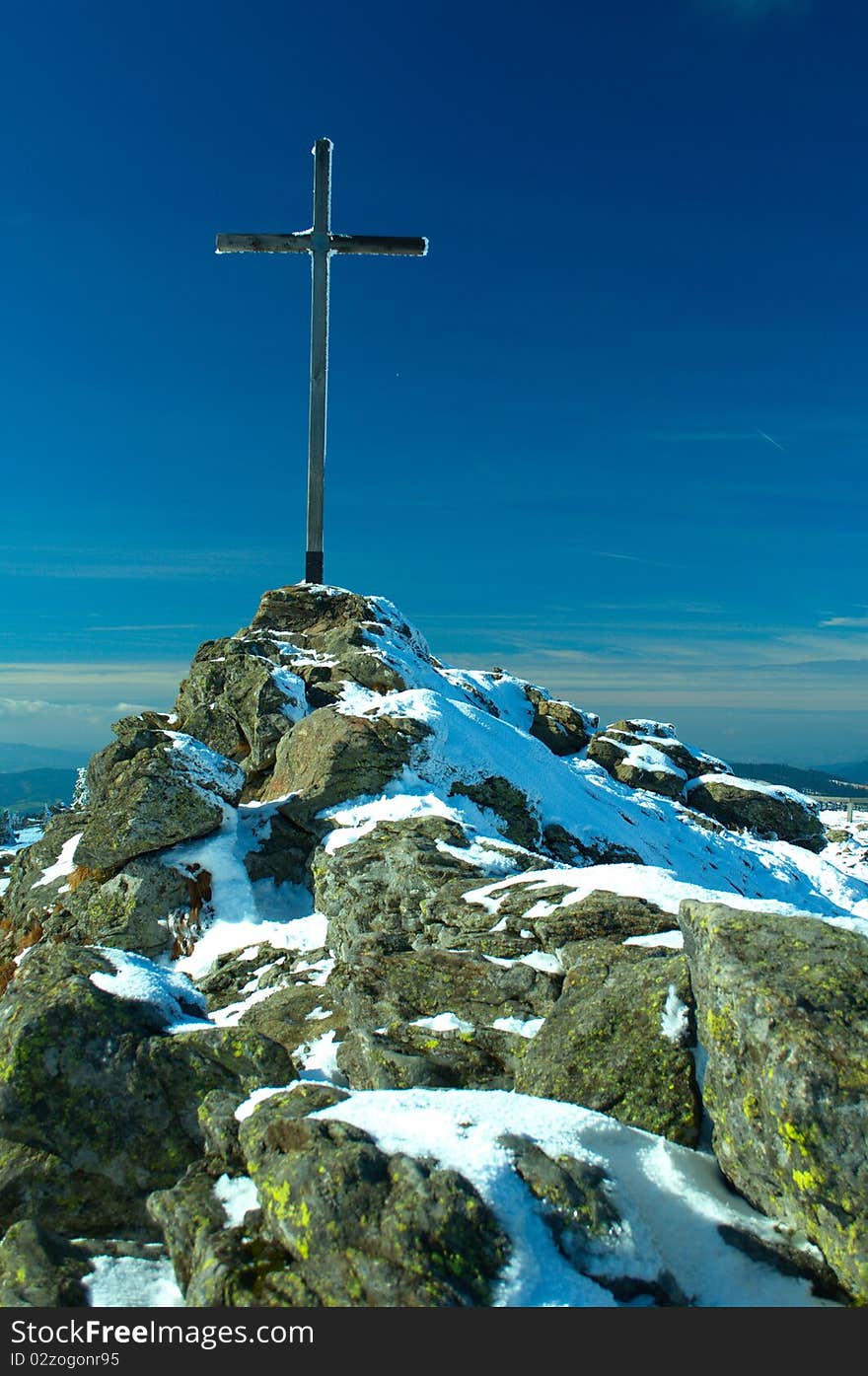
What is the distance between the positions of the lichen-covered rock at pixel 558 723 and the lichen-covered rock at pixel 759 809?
20.8 ft

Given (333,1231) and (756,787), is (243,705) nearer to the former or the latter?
(333,1231)

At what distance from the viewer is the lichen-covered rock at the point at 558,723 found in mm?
40469

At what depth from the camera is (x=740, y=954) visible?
26.3 ft

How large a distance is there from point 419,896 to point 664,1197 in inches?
384

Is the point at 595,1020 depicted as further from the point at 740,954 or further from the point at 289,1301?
the point at 289,1301

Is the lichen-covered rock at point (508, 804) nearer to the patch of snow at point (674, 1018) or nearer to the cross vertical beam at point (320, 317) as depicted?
the cross vertical beam at point (320, 317)

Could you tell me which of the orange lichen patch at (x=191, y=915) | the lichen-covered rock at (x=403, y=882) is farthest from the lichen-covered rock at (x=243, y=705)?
the lichen-covered rock at (x=403, y=882)

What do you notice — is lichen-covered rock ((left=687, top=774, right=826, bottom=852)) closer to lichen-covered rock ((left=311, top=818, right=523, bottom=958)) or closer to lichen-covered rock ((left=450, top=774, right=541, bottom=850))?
lichen-covered rock ((left=450, top=774, right=541, bottom=850))

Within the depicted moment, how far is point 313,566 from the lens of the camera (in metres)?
31.4

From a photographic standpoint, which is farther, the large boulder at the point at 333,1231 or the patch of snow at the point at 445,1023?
the patch of snow at the point at 445,1023

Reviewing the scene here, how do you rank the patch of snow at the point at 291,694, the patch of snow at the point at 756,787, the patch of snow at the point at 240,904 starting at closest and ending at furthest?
1. the patch of snow at the point at 240,904
2. the patch of snow at the point at 291,694
3. the patch of snow at the point at 756,787

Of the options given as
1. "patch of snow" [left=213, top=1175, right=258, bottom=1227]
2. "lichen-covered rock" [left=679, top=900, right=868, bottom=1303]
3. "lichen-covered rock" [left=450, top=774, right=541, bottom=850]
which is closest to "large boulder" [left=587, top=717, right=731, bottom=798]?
"lichen-covered rock" [left=450, top=774, right=541, bottom=850]

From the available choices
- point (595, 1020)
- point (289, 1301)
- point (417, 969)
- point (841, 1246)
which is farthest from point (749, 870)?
point (289, 1301)

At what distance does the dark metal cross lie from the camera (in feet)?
88.1
